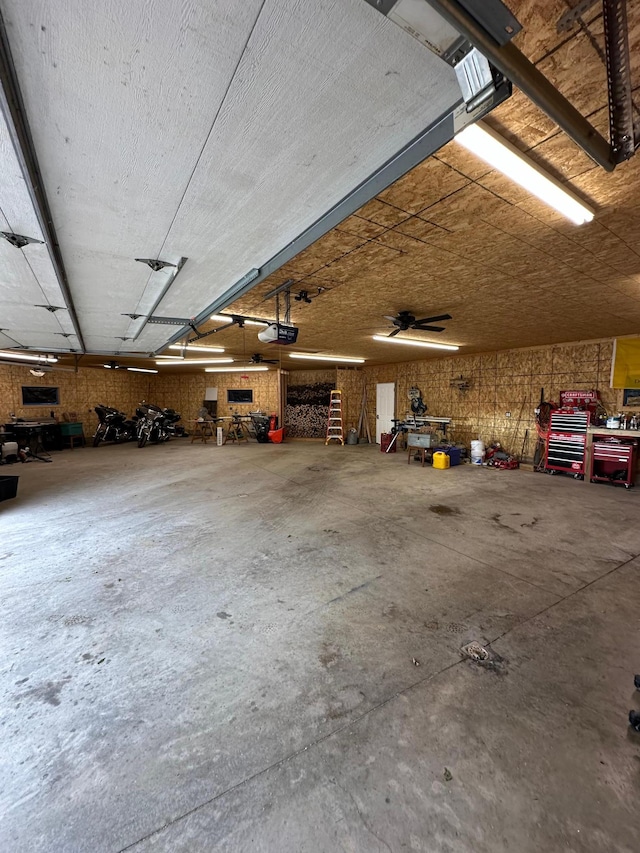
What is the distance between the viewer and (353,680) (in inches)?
67.6

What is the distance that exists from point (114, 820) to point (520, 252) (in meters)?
3.97

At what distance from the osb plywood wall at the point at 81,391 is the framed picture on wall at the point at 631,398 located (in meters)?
14.0

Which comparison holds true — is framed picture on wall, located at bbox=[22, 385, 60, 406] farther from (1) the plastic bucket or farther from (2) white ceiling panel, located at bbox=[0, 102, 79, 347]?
(1) the plastic bucket

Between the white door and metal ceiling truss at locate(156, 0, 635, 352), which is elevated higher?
metal ceiling truss at locate(156, 0, 635, 352)

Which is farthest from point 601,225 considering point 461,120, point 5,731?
point 5,731

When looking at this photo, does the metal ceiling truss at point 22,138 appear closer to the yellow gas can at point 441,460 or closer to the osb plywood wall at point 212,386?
the yellow gas can at point 441,460

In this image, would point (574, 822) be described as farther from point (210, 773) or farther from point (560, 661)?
point (210, 773)

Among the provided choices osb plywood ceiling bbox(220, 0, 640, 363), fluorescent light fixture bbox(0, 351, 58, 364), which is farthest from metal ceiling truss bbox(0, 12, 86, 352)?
fluorescent light fixture bbox(0, 351, 58, 364)

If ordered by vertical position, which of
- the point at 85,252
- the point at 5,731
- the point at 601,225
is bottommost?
the point at 5,731

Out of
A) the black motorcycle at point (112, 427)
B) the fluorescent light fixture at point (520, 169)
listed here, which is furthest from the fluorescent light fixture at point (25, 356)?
the fluorescent light fixture at point (520, 169)

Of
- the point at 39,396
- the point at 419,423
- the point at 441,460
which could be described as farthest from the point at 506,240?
the point at 39,396

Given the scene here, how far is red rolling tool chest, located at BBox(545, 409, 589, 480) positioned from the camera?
6.07 m

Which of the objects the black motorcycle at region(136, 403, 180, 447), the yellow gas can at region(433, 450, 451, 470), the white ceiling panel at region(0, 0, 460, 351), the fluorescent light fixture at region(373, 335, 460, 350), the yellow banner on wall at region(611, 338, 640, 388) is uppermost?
the fluorescent light fixture at region(373, 335, 460, 350)

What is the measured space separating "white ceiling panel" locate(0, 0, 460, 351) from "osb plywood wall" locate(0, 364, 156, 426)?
9.57 meters
